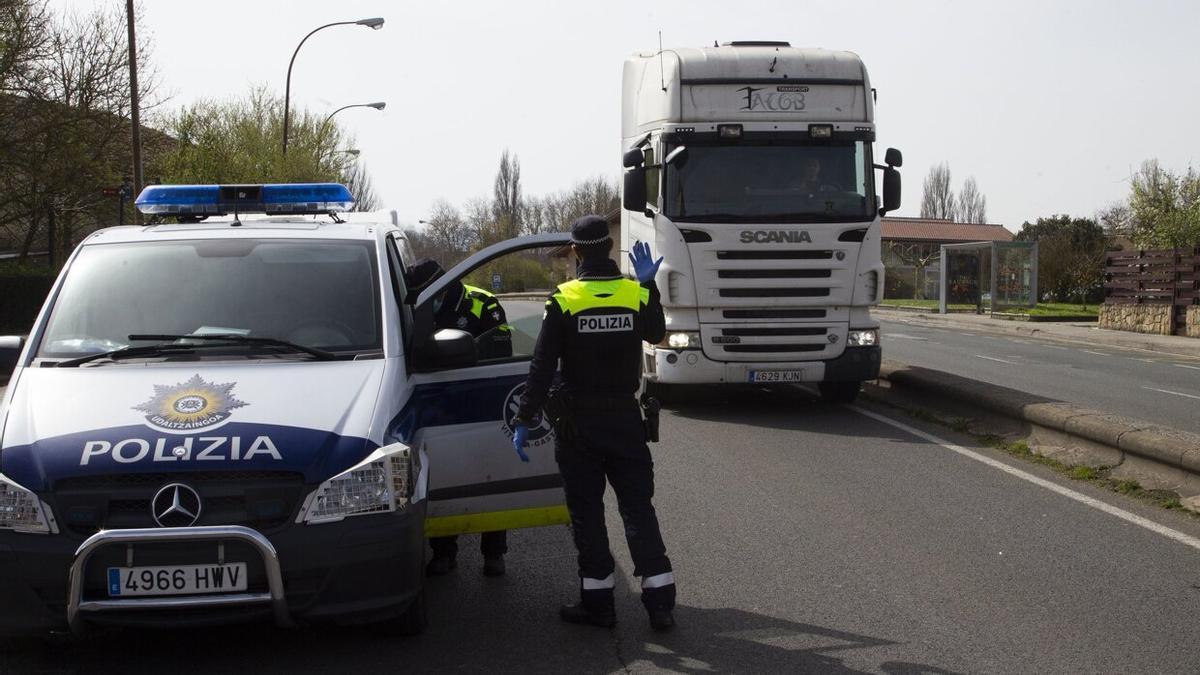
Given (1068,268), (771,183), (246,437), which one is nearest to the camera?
(246,437)

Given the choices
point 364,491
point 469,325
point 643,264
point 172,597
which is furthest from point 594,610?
point 469,325

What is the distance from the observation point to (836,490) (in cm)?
870

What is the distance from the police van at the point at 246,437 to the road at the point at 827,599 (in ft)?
1.44

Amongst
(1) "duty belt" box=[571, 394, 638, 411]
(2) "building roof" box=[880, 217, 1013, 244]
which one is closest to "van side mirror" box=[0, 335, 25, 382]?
(1) "duty belt" box=[571, 394, 638, 411]

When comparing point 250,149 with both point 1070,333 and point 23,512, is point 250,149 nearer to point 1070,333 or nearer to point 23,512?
point 1070,333

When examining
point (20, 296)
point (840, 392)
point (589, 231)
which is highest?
point (589, 231)

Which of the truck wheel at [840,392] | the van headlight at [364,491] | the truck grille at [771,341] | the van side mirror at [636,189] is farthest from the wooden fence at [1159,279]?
the van headlight at [364,491]

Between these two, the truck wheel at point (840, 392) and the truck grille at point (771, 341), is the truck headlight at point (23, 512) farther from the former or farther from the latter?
the truck wheel at point (840, 392)

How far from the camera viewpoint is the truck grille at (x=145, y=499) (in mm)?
4480

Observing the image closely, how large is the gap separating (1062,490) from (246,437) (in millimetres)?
6074

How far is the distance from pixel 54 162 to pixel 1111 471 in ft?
90.0

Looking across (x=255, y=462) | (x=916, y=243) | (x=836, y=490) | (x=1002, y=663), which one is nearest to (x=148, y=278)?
(x=255, y=462)

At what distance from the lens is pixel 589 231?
5695 mm

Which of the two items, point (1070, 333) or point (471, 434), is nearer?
point (471, 434)
